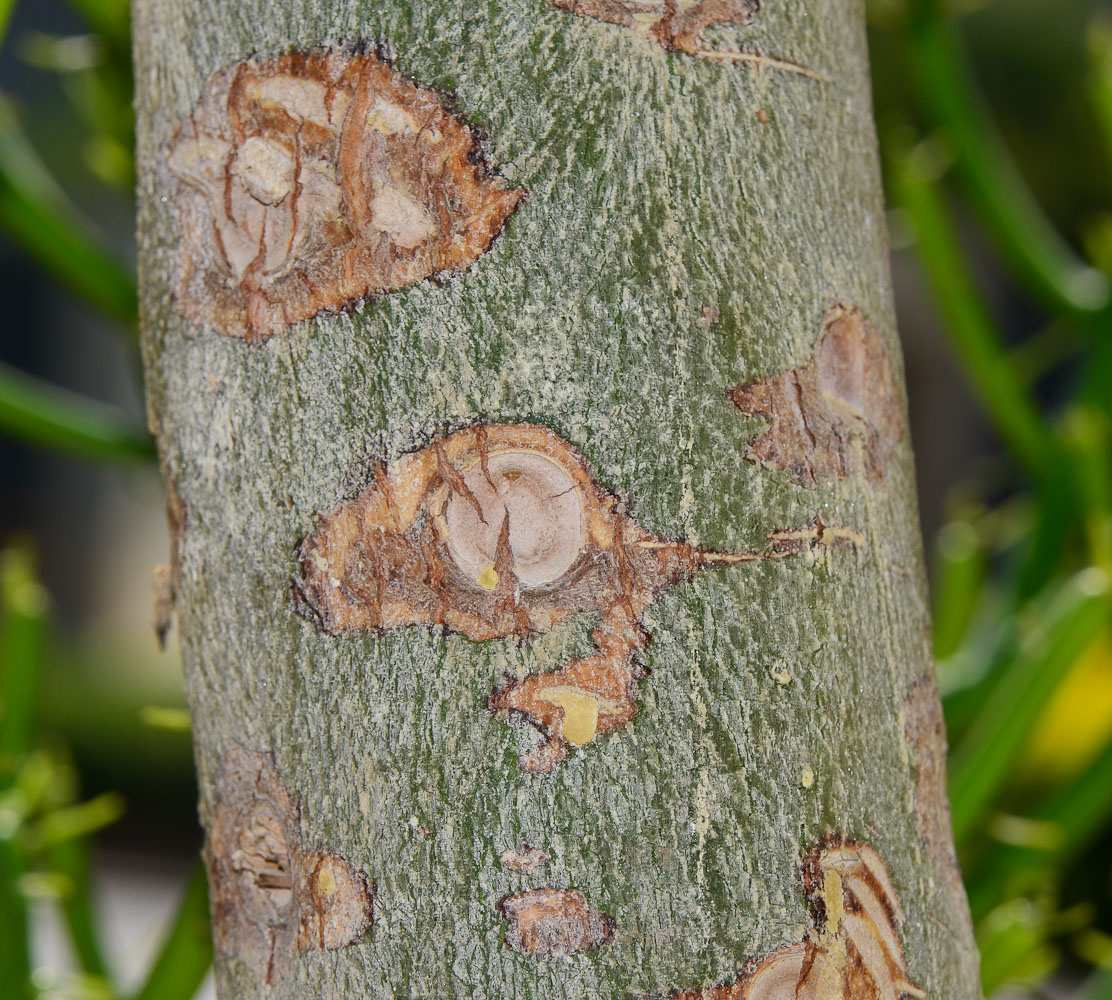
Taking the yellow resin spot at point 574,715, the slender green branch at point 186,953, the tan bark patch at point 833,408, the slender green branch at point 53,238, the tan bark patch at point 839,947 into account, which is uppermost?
the slender green branch at point 53,238

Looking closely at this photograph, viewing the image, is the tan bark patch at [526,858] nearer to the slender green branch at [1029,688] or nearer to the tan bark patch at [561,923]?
the tan bark patch at [561,923]

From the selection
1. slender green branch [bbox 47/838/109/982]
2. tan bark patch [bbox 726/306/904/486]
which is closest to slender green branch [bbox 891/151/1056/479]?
tan bark patch [bbox 726/306/904/486]

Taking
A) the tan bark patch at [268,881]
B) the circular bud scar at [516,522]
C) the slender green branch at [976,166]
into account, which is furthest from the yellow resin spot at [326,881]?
the slender green branch at [976,166]

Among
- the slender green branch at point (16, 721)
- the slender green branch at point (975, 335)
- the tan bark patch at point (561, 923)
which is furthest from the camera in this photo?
the slender green branch at point (975, 335)

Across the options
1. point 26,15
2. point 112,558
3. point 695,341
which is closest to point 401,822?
point 695,341

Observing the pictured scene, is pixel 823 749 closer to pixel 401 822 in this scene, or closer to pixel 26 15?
pixel 401 822
